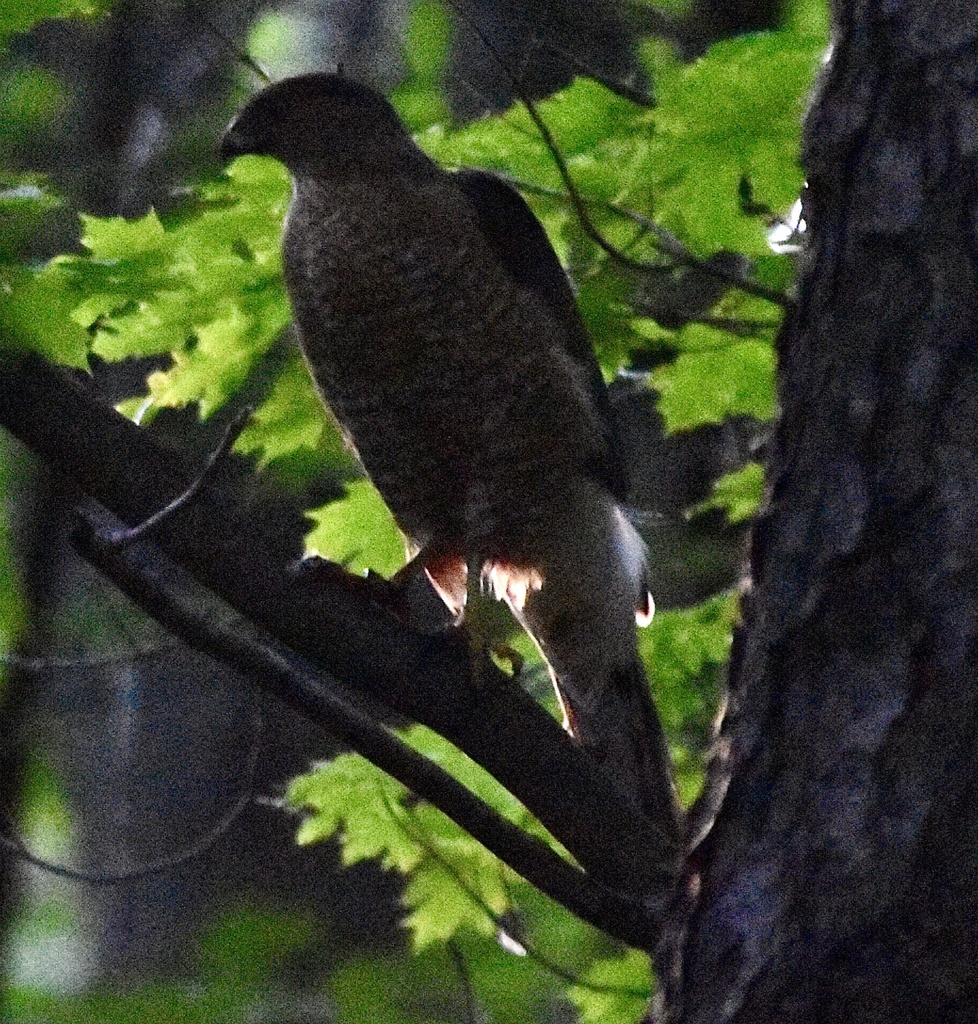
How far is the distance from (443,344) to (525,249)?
0.25m

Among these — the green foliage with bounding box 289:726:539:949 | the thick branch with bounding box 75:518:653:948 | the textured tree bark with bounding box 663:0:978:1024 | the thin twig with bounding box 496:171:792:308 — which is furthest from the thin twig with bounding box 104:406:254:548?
the green foliage with bounding box 289:726:539:949

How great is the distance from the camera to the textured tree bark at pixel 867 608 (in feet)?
6.05

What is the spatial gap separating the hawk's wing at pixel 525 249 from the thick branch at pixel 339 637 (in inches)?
53.5

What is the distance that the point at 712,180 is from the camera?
349cm

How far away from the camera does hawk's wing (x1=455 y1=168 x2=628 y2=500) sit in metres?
3.73

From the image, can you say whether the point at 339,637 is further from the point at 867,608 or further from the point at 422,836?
the point at 422,836

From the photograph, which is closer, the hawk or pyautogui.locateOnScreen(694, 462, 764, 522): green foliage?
the hawk

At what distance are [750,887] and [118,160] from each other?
482cm

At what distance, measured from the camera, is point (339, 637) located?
2.50 metres

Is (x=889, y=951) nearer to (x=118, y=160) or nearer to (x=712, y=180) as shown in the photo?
(x=712, y=180)

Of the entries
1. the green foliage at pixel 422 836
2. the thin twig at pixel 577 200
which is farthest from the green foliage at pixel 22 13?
the green foliage at pixel 422 836

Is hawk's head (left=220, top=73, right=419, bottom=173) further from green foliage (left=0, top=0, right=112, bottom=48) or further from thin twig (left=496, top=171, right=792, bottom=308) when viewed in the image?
green foliage (left=0, top=0, right=112, bottom=48)

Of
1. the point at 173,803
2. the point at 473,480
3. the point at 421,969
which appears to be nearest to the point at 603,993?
the point at 473,480

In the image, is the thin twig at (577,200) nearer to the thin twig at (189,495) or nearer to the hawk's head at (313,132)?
the hawk's head at (313,132)
